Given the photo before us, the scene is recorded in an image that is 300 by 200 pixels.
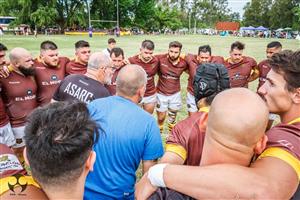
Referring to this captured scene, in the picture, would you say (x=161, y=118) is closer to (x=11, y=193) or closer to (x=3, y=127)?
(x=3, y=127)

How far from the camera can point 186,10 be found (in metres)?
122

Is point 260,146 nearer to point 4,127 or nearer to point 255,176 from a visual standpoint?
point 255,176

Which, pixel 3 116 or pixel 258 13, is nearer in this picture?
pixel 3 116

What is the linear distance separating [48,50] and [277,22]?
9860 centimetres

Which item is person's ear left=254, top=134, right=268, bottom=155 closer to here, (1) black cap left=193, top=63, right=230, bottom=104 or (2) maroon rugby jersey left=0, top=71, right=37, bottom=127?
(1) black cap left=193, top=63, right=230, bottom=104

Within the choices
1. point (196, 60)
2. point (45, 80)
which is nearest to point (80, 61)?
point (45, 80)

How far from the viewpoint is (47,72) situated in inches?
257

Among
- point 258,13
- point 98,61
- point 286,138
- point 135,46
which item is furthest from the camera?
point 258,13

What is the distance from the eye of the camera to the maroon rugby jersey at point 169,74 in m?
8.21

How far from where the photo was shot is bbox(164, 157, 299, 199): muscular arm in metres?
1.44

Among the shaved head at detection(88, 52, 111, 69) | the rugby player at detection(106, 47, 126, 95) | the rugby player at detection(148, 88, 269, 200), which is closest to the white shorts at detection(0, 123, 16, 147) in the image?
the shaved head at detection(88, 52, 111, 69)

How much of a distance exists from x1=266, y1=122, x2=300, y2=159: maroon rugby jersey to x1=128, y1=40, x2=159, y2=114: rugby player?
20.1 feet

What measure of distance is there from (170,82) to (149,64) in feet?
2.38

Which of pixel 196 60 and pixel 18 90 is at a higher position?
pixel 196 60
